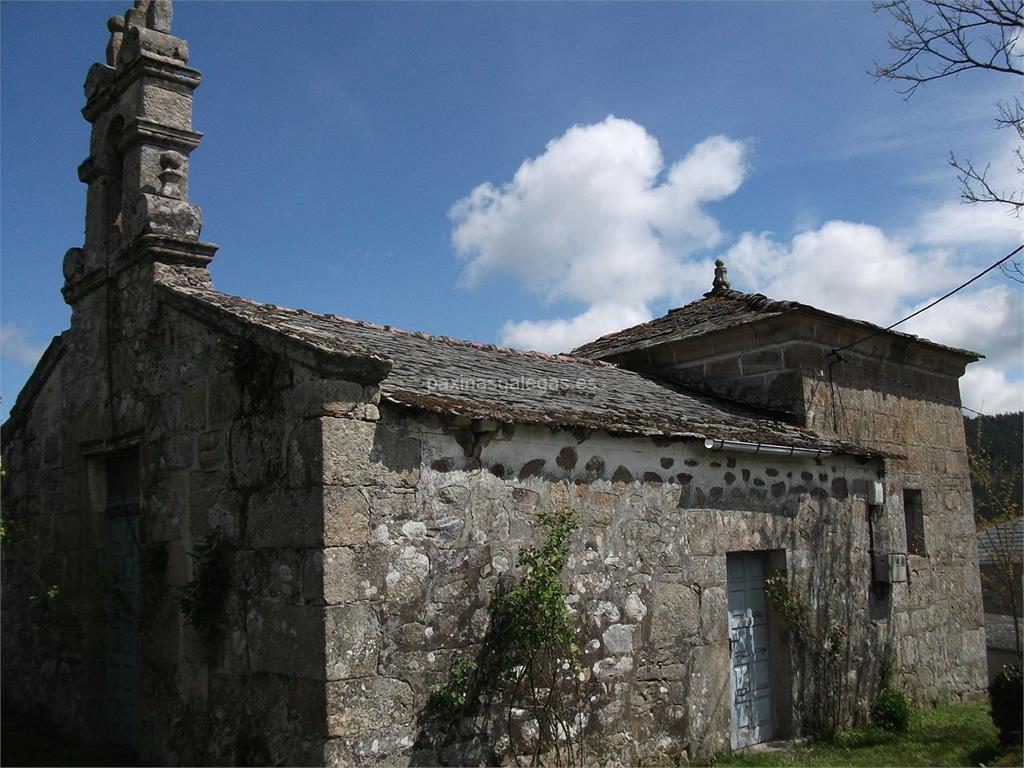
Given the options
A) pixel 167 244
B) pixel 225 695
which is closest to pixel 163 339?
pixel 167 244

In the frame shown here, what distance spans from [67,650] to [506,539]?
4.63 m

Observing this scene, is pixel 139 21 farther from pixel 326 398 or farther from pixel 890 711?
pixel 890 711

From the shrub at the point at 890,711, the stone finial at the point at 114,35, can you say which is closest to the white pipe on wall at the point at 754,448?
the shrub at the point at 890,711

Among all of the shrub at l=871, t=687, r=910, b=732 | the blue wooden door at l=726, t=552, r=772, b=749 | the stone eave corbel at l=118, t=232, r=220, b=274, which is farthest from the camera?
the shrub at l=871, t=687, r=910, b=732

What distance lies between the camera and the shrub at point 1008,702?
25.7ft

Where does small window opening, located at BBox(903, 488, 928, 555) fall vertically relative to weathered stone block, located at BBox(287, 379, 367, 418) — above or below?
below

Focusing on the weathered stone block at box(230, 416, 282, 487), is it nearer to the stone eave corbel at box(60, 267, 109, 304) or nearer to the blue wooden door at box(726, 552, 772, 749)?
the stone eave corbel at box(60, 267, 109, 304)

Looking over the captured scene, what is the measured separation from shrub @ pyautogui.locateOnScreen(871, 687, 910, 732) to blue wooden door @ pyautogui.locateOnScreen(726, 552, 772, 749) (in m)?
1.50

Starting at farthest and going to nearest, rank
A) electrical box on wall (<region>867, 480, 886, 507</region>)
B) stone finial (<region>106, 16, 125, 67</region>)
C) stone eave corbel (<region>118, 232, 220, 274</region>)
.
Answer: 1. electrical box on wall (<region>867, 480, 886, 507</region>)
2. stone finial (<region>106, 16, 125, 67</region>)
3. stone eave corbel (<region>118, 232, 220, 274</region>)

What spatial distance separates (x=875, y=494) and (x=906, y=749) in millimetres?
2729

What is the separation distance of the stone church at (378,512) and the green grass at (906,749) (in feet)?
1.21

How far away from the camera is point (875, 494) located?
988 cm

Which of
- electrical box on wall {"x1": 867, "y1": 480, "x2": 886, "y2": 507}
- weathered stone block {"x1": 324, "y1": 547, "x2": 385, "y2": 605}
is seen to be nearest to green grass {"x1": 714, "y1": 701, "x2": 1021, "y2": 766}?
electrical box on wall {"x1": 867, "y1": 480, "x2": 886, "y2": 507}

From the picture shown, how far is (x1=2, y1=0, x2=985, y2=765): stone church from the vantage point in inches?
Answer: 222
